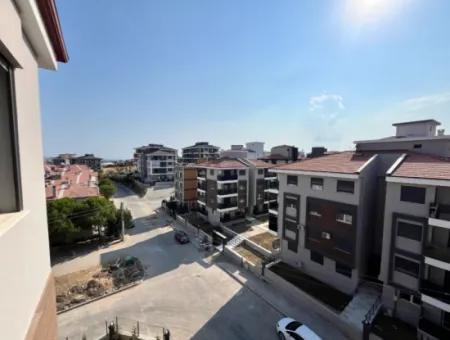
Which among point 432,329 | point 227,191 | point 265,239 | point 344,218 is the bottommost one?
point 265,239

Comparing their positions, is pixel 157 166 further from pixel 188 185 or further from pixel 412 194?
pixel 412 194

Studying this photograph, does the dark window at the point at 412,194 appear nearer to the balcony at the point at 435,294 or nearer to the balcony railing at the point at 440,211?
the balcony railing at the point at 440,211

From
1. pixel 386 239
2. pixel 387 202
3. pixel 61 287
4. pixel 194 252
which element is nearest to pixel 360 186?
pixel 387 202

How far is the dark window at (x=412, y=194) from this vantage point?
1203 cm

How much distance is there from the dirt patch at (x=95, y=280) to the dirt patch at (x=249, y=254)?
31.1 feet

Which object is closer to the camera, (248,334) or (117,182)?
(248,334)

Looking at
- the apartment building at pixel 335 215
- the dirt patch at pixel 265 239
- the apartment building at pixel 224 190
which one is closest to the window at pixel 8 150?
the apartment building at pixel 335 215

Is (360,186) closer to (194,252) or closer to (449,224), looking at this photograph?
(449,224)

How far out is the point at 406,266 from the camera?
12.6 meters

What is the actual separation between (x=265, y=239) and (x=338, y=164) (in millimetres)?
12074

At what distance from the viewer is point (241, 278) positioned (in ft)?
61.8

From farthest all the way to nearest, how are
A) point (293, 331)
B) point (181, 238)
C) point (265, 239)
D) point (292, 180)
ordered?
1. point (181, 238)
2. point (265, 239)
3. point (292, 180)
4. point (293, 331)

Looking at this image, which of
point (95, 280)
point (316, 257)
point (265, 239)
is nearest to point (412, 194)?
point (316, 257)

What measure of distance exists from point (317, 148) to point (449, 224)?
16.7 meters
